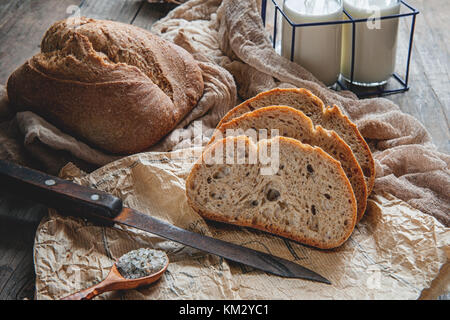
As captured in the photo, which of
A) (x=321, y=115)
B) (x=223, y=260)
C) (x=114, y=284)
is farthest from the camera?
(x=321, y=115)

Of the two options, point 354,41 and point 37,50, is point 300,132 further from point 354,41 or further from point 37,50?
point 37,50

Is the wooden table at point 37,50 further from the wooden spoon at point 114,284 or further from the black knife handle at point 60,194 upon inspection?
the wooden spoon at point 114,284

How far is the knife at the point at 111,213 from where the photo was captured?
4.85 feet

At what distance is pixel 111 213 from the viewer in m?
1.55

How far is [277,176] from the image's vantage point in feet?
5.17

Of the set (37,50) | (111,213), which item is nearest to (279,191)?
(111,213)

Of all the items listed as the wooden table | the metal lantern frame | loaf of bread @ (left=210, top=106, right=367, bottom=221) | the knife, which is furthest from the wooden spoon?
the metal lantern frame

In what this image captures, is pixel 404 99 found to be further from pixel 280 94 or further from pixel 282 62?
pixel 280 94

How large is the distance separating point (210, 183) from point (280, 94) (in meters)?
0.44

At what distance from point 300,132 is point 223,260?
1.61ft

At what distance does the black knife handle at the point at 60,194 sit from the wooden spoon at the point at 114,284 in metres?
0.21

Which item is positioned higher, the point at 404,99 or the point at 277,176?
the point at 277,176

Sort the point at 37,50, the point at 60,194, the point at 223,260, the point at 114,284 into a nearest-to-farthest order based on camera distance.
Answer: the point at 114,284 → the point at 223,260 → the point at 60,194 → the point at 37,50
